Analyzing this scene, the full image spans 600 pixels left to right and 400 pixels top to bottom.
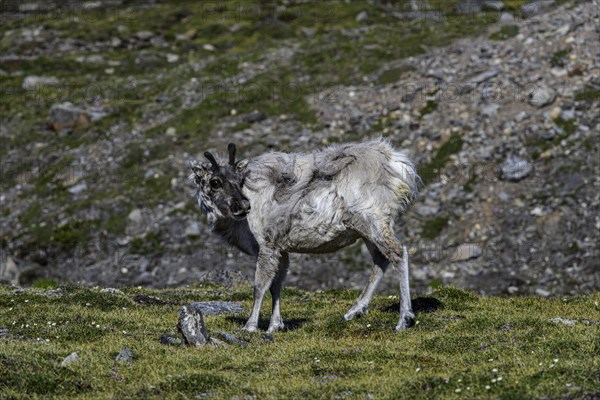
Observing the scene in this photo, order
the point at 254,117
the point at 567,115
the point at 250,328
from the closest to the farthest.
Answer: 1. the point at 250,328
2. the point at 567,115
3. the point at 254,117

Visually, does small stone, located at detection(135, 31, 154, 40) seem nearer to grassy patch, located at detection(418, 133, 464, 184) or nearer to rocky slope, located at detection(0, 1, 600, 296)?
rocky slope, located at detection(0, 1, 600, 296)

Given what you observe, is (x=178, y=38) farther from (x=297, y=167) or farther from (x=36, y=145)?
(x=297, y=167)

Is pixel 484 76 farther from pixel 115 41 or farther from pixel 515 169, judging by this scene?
pixel 115 41

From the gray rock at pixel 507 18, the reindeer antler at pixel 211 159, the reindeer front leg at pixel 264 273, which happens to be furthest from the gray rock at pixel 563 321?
the gray rock at pixel 507 18

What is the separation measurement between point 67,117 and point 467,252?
2431cm

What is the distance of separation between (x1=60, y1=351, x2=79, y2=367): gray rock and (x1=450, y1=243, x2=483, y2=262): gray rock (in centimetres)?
2217

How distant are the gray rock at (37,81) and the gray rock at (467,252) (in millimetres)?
29799

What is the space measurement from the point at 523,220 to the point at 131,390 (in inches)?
973

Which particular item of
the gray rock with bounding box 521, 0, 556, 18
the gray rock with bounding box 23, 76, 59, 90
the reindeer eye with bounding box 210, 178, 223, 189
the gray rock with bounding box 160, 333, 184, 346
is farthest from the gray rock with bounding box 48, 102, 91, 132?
the gray rock with bounding box 160, 333, 184, 346

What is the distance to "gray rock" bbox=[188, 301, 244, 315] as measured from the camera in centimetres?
2055

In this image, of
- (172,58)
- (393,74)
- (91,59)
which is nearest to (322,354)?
(393,74)

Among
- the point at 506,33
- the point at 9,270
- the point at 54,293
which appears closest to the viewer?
the point at 54,293

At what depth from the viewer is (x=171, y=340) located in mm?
16281

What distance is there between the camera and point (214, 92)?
1853 inches
